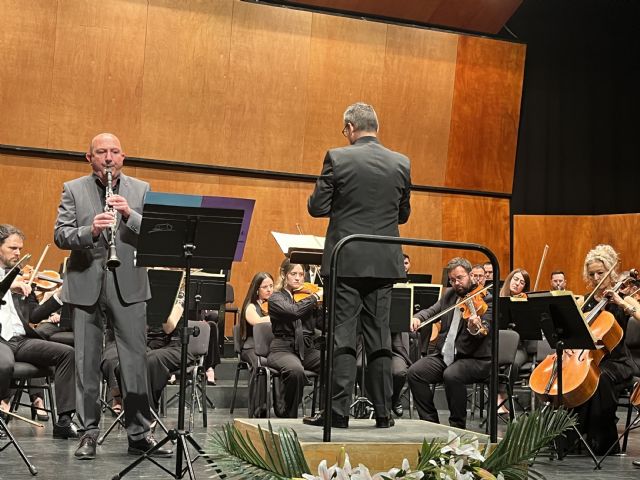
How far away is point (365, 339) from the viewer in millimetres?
4551

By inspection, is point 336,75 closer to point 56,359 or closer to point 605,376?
point 605,376

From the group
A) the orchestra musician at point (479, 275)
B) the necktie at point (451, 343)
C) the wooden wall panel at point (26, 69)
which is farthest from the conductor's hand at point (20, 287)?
the wooden wall panel at point (26, 69)

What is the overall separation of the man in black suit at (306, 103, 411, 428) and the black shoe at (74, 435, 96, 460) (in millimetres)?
1700

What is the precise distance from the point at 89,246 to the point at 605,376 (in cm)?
355

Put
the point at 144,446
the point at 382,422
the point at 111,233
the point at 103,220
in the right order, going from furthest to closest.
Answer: the point at 144,446, the point at 111,233, the point at 103,220, the point at 382,422

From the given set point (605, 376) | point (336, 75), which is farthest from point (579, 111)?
point (605, 376)

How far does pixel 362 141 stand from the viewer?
15.2 feet

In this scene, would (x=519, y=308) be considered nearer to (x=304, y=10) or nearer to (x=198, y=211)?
(x=198, y=211)

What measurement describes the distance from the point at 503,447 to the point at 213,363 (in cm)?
459

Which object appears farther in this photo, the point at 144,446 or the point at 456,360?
the point at 456,360

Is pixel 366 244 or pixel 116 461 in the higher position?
pixel 366 244

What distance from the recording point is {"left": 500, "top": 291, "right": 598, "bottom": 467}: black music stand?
5.79 meters

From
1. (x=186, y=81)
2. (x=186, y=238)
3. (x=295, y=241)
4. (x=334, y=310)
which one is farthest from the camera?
(x=186, y=81)

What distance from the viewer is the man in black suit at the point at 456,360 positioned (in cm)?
700
